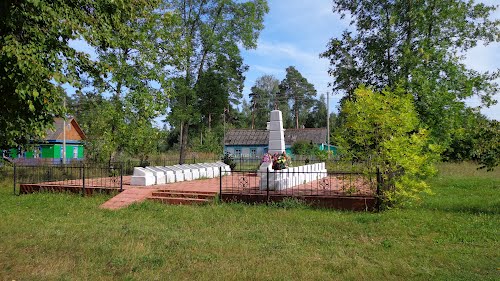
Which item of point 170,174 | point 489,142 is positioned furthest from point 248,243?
point 170,174

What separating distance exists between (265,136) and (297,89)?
23.1 meters

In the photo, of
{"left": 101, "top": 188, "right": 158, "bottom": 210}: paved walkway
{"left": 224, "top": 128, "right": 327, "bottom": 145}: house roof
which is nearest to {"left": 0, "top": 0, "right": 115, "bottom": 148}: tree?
{"left": 101, "top": 188, "right": 158, "bottom": 210}: paved walkway

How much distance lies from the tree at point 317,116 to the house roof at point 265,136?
19.7 metres

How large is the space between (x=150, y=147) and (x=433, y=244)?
19735 mm

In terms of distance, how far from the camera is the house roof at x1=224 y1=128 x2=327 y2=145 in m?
57.9

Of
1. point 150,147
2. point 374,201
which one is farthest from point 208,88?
point 374,201

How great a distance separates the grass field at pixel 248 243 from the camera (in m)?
6.04

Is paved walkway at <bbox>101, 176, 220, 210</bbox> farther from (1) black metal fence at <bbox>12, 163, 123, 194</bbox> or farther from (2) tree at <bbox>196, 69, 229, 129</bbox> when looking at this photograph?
(2) tree at <bbox>196, 69, 229, 129</bbox>

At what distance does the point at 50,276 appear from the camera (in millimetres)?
5746

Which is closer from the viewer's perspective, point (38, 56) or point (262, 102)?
point (38, 56)

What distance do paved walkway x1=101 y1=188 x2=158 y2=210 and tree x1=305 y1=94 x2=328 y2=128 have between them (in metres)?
66.3

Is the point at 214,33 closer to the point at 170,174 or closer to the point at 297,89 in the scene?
the point at 170,174

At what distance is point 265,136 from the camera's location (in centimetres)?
5978

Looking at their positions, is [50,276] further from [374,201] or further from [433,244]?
[374,201]
